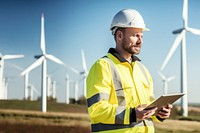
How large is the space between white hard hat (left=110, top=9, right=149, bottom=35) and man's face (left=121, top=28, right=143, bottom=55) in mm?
24

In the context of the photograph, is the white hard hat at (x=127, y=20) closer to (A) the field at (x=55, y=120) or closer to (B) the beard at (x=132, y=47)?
(B) the beard at (x=132, y=47)

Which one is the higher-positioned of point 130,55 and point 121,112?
point 130,55

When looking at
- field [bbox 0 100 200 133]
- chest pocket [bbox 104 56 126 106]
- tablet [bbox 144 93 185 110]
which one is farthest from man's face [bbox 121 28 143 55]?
field [bbox 0 100 200 133]

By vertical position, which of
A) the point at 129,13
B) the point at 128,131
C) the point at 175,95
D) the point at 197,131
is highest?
the point at 129,13

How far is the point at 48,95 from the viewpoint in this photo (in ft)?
108

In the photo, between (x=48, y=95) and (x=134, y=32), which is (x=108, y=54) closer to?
(x=134, y=32)

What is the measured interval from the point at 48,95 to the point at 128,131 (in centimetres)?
3094

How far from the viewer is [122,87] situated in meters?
2.26

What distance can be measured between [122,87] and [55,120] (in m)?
18.3

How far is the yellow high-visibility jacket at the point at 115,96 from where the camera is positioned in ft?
7.16

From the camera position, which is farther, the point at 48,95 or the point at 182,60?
the point at 48,95

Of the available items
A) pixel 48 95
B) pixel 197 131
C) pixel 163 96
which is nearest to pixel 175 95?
pixel 163 96

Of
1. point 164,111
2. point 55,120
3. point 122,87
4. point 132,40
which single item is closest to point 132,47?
point 132,40

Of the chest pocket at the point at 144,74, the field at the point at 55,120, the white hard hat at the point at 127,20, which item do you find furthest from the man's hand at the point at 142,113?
the field at the point at 55,120
